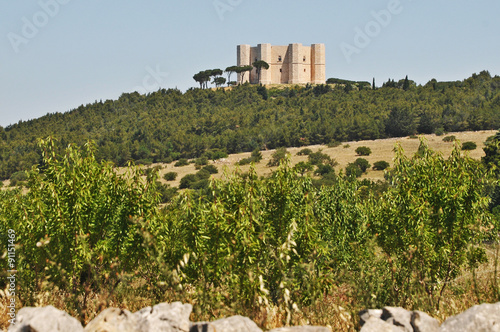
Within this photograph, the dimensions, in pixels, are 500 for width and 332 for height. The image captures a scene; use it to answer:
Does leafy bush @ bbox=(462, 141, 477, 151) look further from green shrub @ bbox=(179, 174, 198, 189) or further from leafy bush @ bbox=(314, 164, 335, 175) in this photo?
green shrub @ bbox=(179, 174, 198, 189)

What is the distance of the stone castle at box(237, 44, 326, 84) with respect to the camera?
114m

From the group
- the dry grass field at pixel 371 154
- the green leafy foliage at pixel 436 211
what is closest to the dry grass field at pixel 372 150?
the dry grass field at pixel 371 154

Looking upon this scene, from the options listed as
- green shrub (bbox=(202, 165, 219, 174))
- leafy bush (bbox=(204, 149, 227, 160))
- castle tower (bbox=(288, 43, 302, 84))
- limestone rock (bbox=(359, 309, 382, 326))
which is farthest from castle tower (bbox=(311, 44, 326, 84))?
limestone rock (bbox=(359, 309, 382, 326))

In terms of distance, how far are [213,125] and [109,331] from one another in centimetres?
8144

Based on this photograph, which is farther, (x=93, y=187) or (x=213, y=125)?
(x=213, y=125)

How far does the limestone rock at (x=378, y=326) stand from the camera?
4.68 metres

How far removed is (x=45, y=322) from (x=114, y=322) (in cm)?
66

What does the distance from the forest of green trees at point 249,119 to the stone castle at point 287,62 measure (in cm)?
709

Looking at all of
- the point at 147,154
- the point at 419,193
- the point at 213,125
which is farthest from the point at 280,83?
the point at 419,193

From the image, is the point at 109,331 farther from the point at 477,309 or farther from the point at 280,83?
the point at 280,83

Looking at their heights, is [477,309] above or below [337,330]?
above

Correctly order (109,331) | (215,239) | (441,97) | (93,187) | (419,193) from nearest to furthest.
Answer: (109,331) → (215,239) → (93,187) → (419,193) → (441,97)

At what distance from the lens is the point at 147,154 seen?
73.4m

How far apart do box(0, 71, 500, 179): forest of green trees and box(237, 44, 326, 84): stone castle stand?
7.09 meters
